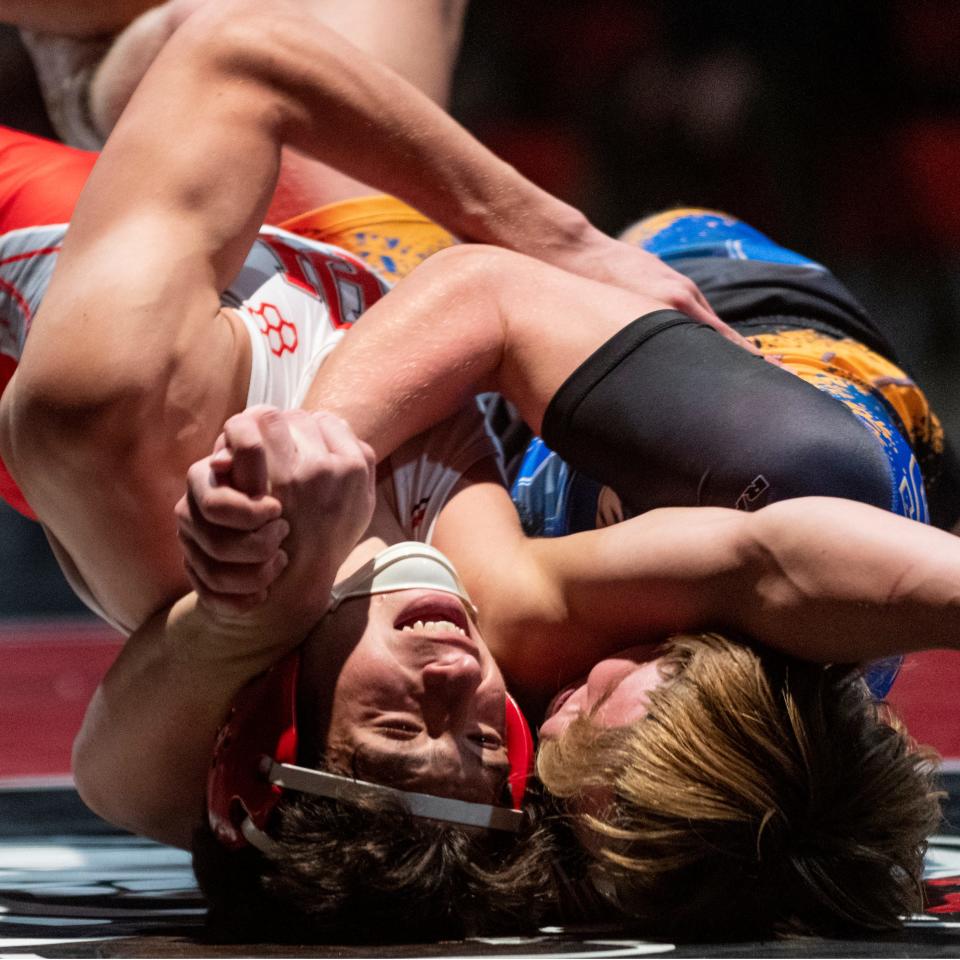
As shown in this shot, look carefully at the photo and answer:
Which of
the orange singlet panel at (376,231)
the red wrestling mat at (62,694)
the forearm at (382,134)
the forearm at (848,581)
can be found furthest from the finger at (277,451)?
the red wrestling mat at (62,694)

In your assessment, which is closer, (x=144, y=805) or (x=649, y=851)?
(x=649, y=851)

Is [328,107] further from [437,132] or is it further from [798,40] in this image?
[798,40]

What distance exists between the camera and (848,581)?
4.32ft

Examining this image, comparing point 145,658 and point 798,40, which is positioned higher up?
point 145,658

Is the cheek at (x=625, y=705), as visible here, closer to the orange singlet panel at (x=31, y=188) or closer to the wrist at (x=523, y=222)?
the wrist at (x=523, y=222)

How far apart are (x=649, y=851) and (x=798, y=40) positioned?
5056mm

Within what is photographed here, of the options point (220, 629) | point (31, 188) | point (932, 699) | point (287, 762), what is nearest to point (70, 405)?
point (220, 629)

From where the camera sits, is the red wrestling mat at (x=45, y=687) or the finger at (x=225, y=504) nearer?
the finger at (x=225, y=504)

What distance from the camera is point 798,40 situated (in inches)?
231

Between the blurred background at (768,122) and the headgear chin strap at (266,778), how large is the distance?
4.48 m

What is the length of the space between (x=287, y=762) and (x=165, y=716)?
0.15 meters

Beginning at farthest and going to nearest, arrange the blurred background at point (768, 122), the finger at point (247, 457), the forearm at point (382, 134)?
the blurred background at point (768, 122) < the forearm at point (382, 134) < the finger at point (247, 457)

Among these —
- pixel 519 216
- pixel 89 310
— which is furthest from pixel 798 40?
pixel 89 310

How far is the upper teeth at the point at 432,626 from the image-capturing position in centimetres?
142
